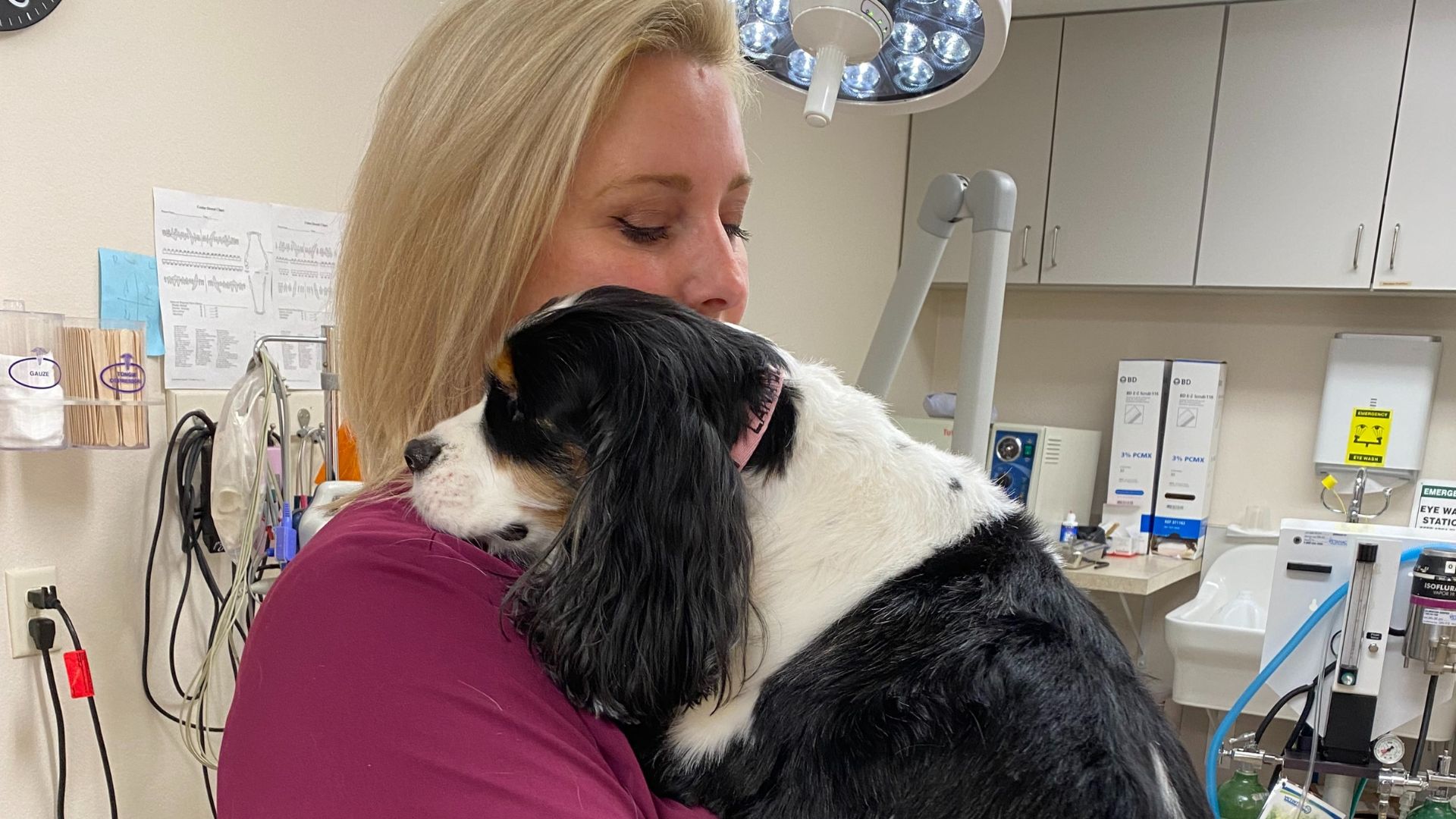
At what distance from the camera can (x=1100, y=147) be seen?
395 cm

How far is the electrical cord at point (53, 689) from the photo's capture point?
5.50ft

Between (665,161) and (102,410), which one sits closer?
(665,161)

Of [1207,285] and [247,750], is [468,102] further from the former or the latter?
[1207,285]

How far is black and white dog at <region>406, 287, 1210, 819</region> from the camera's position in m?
0.75

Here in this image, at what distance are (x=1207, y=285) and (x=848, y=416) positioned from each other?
351 centimetres

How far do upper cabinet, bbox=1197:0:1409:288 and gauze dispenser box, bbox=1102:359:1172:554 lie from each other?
482 mm

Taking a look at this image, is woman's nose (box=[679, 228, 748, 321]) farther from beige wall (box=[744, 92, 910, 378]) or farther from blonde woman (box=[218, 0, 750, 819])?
beige wall (box=[744, 92, 910, 378])

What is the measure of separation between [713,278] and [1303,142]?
11.8 feet

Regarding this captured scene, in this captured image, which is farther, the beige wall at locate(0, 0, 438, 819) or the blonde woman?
the beige wall at locate(0, 0, 438, 819)

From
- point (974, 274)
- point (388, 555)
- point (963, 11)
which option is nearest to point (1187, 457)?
point (974, 274)

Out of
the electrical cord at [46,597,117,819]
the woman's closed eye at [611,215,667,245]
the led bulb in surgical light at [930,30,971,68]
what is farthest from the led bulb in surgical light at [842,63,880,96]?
the electrical cord at [46,597,117,819]

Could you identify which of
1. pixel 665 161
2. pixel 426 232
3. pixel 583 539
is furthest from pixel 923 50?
pixel 583 539

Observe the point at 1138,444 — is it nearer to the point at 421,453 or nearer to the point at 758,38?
the point at 758,38

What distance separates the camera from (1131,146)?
12.8 feet
